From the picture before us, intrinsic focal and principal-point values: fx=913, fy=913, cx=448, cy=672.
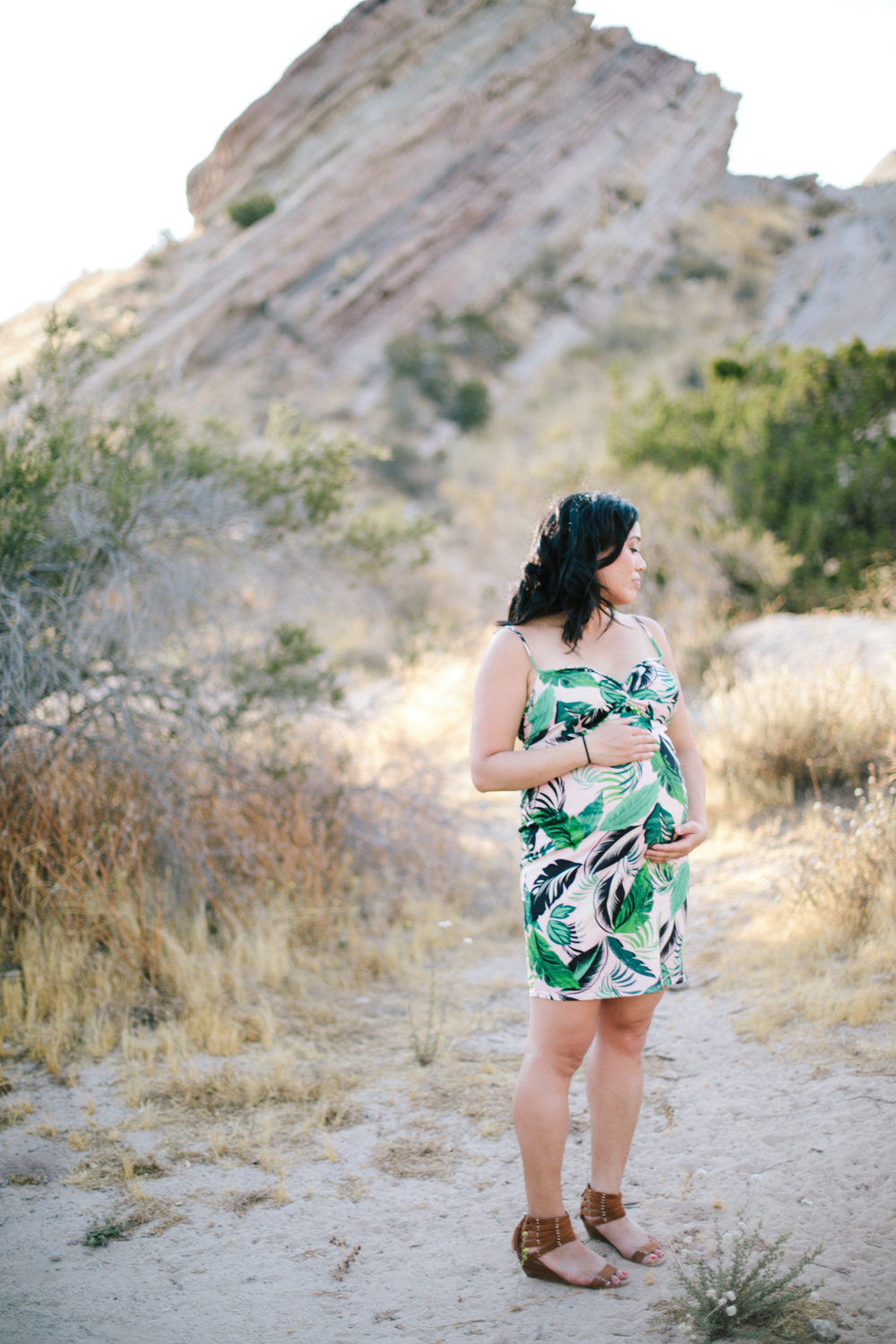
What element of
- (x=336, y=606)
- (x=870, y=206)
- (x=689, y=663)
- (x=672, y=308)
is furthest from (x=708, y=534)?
(x=870, y=206)

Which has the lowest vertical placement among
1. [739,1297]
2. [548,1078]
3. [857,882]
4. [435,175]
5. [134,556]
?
[739,1297]

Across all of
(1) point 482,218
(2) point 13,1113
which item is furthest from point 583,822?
(1) point 482,218

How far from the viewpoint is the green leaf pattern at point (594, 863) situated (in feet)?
6.81

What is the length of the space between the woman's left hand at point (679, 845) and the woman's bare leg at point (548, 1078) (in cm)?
37

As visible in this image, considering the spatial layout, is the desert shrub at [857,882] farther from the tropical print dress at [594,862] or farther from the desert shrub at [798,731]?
the tropical print dress at [594,862]

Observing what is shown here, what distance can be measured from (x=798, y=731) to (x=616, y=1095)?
13.1ft

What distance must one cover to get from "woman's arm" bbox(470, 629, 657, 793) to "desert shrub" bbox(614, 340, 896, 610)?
8.06 meters

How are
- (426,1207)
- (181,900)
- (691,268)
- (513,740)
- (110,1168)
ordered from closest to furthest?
(513,740)
(426,1207)
(110,1168)
(181,900)
(691,268)

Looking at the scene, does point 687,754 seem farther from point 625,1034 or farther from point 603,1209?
point 603,1209

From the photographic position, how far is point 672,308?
2697 cm

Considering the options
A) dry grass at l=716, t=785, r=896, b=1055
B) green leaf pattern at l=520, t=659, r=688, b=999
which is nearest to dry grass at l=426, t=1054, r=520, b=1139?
dry grass at l=716, t=785, r=896, b=1055

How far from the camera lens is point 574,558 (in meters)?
2.16

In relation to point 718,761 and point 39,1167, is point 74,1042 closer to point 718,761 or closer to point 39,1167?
point 39,1167

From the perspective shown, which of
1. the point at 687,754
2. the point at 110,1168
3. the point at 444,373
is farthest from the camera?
the point at 444,373
